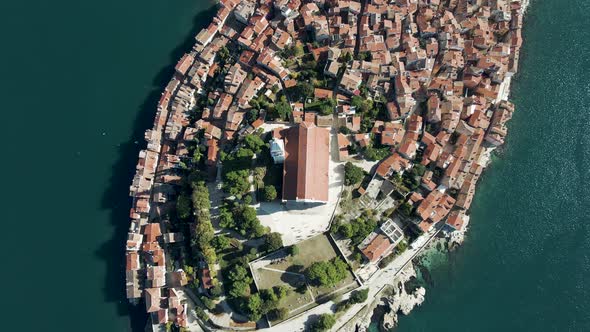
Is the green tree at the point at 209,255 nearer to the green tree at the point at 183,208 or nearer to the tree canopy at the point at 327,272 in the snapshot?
the green tree at the point at 183,208

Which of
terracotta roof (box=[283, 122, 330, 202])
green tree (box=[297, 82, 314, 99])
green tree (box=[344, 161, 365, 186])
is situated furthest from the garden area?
green tree (box=[297, 82, 314, 99])

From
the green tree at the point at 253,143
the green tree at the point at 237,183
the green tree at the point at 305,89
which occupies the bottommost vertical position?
the green tree at the point at 237,183

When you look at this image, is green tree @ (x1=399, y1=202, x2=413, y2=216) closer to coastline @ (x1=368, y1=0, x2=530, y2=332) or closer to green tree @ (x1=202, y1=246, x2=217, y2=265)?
coastline @ (x1=368, y1=0, x2=530, y2=332)

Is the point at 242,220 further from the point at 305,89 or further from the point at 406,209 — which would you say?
the point at 406,209

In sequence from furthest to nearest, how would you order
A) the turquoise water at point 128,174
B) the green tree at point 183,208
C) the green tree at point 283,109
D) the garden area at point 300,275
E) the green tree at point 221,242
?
1. the turquoise water at point 128,174
2. the green tree at point 283,109
3. the green tree at point 183,208
4. the garden area at point 300,275
5. the green tree at point 221,242

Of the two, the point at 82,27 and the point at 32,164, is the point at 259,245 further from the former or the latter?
the point at 82,27

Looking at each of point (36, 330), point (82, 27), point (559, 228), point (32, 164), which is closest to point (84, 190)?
point (32, 164)

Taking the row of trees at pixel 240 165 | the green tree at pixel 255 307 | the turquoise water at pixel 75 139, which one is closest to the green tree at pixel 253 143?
the row of trees at pixel 240 165
